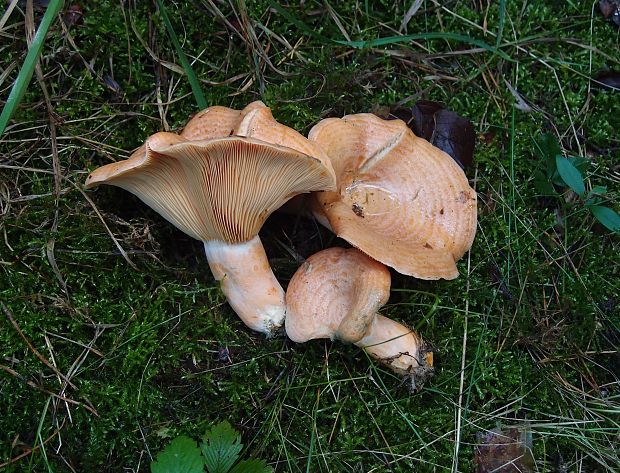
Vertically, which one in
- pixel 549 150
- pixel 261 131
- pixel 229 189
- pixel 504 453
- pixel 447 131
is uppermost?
pixel 261 131

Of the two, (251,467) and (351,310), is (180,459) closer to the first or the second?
(251,467)

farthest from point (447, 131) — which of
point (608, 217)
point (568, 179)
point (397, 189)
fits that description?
point (608, 217)

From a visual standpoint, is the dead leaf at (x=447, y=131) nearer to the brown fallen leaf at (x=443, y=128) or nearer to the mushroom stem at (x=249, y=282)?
the brown fallen leaf at (x=443, y=128)

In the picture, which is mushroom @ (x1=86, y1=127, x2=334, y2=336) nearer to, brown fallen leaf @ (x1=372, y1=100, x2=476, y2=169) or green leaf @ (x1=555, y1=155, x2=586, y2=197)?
brown fallen leaf @ (x1=372, y1=100, x2=476, y2=169)

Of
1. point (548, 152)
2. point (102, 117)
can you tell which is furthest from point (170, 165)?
point (548, 152)

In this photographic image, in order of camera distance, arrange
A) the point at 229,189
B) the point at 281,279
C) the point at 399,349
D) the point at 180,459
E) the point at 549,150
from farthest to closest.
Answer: the point at 549,150 < the point at 281,279 < the point at 399,349 < the point at 229,189 < the point at 180,459

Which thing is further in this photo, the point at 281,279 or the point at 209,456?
the point at 281,279

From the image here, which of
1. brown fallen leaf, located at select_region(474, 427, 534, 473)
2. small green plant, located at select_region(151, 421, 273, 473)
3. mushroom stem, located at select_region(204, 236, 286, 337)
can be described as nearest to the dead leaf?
mushroom stem, located at select_region(204, 236, 286, 337)

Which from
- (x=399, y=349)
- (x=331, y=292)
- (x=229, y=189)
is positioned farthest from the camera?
(x=399, y=349)

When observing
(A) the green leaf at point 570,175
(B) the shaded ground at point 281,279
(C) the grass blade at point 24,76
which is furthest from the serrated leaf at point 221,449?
(A) the green leaf at point 570,175
